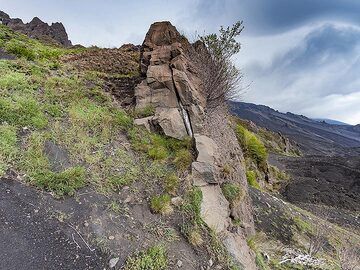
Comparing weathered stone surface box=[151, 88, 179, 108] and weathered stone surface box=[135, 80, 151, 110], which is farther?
weathered stone surface box=[135, 80, 151, 110]

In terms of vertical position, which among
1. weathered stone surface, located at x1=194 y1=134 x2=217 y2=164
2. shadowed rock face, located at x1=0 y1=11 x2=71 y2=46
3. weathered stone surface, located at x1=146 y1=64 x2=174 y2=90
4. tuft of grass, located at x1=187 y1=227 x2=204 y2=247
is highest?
shadowed rock face, located at x1=0 y1=11 x2=71 y2=46

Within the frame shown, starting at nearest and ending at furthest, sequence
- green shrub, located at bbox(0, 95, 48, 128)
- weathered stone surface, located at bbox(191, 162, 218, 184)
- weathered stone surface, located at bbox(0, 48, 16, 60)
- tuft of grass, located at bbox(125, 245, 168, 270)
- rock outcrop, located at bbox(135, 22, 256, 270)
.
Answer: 1. tuft of grass, located at bbox(125, 245, 168, 270)
2. rock outcrop, located at bbox(135, 22, 256, 270)
3. green shrub, located at bbox(0, 95, 48, 128)
4. weathered stone surface, located at bbox(191, 162, 218, 184)
5. weathered stone surface, located at bbox(0, 48, 16, 60)

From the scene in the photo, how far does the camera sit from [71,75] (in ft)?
32.7

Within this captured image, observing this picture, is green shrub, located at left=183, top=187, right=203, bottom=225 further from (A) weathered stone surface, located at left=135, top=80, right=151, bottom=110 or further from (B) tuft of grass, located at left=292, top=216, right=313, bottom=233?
(B) tuft of grass, located at left=292, top=216, right=313, bottom=233

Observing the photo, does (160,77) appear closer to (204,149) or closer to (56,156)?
(204,149)

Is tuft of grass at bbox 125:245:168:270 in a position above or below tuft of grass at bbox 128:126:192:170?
below

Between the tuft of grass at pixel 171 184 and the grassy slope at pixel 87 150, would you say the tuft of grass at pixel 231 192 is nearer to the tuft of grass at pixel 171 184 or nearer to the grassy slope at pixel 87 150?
the grassy slope at pixel 87 150

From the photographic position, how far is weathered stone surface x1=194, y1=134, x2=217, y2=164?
6685 millimetres

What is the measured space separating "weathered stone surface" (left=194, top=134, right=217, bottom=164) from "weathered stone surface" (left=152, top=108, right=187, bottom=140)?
1.37 feet

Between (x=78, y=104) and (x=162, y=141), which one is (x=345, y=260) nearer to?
(x=162, y=141)

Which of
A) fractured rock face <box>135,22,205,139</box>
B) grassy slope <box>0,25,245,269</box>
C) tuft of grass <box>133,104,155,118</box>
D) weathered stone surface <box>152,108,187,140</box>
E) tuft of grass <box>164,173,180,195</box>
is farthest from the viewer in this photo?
tuft of grass <box>133,104,155,118</box>

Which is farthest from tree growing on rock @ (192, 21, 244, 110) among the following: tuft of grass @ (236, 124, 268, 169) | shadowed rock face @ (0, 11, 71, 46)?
shadowed rock face @ (0, 11, 71, 46)

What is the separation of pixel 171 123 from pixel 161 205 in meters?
2.87

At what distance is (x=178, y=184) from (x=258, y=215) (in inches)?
304
